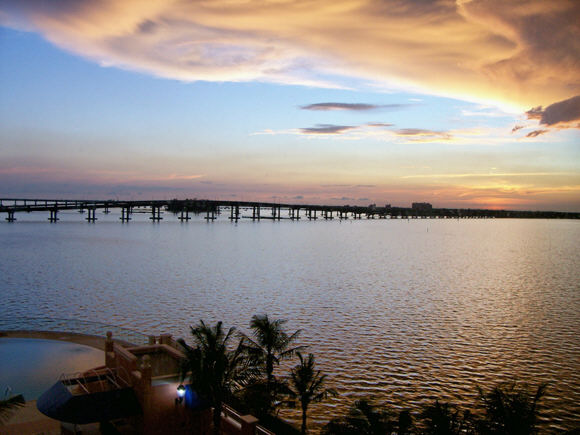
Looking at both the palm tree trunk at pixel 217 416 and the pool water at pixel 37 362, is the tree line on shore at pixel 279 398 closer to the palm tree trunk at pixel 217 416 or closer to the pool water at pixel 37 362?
the palm tree trunk at pixel 217 416

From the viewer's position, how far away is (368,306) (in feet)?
171

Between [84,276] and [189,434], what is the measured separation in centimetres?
6239

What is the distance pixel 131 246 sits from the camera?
122 metres

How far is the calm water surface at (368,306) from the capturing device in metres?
30.9

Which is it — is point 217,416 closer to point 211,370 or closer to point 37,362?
point 211,370

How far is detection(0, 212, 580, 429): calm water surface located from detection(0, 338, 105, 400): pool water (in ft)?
41.1

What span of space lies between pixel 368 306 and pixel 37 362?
36.8 m

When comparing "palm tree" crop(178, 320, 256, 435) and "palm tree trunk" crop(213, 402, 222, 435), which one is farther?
"palm tree trunk" crop(213, 402, 222, 435)

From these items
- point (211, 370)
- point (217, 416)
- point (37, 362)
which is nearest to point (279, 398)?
point (217, 416)

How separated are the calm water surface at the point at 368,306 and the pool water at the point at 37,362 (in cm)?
1252

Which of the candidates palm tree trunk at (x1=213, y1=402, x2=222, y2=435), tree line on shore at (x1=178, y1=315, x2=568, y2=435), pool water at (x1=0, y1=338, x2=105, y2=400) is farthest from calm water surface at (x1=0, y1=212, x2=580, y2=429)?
pool water at (x1=0, y1=338, x2=105, y2=400)

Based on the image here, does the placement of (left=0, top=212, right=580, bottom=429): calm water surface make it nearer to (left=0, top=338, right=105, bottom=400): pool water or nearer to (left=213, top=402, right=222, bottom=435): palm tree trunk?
(left=213, top=402, right=222, bottom=435): palm tree trunk

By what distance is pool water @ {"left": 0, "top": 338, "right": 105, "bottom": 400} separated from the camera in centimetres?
2009

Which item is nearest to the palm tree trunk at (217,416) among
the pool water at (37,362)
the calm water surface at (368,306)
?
the pool water at (37,362)
